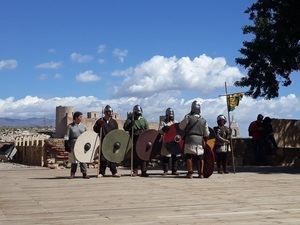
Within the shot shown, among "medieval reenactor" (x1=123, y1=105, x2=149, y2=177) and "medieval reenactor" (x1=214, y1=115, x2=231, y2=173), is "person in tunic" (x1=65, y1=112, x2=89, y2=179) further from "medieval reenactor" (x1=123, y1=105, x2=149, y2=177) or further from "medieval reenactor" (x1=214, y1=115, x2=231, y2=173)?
"medieval reenactor" (x1=214, y1=115, x2=231, y2=173)

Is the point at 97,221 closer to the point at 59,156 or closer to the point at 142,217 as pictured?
the point at 142,217

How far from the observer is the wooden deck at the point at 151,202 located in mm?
6559

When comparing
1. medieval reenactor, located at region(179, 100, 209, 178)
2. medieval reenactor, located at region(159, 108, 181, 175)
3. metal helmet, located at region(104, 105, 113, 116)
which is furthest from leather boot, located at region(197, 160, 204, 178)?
metal helmet, located at region(104, 105, 113, 116)

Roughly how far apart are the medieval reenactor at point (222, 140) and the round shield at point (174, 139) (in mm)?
1081

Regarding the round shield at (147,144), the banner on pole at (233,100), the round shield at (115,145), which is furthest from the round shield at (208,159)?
the banner on pole at (233,100)

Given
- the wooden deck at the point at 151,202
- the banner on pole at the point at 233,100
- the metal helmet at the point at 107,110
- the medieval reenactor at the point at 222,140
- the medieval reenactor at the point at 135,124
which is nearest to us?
the wooden deck at the point at 151,202

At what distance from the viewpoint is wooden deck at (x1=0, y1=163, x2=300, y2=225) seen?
21.5 feet

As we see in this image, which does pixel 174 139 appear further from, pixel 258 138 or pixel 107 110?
pixel 258 138

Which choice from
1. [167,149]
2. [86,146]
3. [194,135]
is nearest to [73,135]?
[86,146]

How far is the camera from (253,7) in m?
18.8

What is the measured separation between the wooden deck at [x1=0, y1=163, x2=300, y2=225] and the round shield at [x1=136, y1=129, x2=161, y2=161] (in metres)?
2.00

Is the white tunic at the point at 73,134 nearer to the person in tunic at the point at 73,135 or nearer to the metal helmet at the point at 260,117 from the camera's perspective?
the person in tunic at the point at 73,135

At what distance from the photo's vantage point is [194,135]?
1279 centimetres

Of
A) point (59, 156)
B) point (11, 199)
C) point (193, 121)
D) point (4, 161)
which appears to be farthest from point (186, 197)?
point (4, 161)
